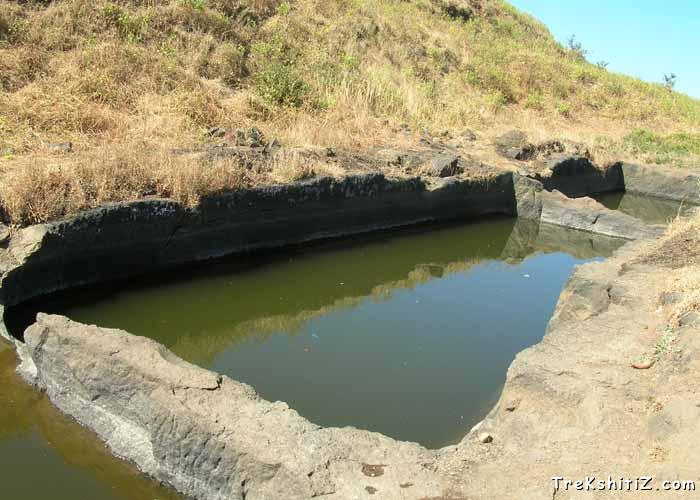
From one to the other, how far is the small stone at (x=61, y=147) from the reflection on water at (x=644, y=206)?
36.3ft

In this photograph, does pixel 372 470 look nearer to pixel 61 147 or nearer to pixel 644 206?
pixel 61 147

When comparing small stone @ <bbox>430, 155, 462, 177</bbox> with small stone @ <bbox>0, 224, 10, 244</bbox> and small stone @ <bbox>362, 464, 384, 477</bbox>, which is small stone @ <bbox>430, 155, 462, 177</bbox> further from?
small stone @ <bbox>362, 464, 384, 477</bbox>

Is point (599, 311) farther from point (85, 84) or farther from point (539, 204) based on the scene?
point (85, 84)

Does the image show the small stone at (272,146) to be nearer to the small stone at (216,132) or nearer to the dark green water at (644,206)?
the small stone at (216,132)

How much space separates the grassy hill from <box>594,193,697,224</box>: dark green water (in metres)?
1.67

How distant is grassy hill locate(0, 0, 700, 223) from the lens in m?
7.70

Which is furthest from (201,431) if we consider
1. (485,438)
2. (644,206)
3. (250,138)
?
(644,206)

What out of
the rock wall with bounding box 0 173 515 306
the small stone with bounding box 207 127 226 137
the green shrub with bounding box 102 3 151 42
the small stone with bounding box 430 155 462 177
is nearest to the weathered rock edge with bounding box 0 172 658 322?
the rock wall with bounding box 0 173 515 306

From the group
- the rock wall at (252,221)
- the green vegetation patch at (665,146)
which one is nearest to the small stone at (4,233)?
the rock wall at (252,221)

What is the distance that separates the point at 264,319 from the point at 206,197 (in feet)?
5.90

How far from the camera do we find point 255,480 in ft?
11.6

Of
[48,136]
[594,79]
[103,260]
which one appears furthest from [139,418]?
[594,79]

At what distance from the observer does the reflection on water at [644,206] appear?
14391 millimetres

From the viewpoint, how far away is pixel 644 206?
50.4 ft
